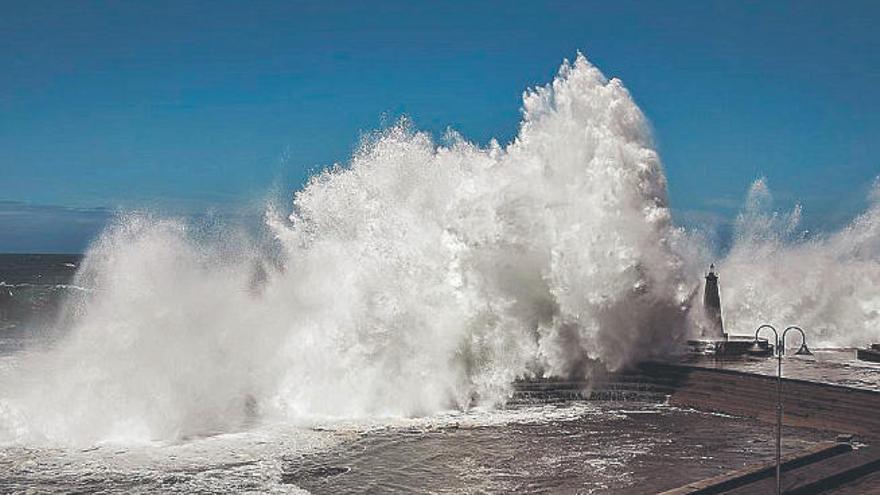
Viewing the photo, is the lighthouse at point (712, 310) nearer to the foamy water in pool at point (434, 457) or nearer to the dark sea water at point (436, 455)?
the dark sea water at point (436, 455)

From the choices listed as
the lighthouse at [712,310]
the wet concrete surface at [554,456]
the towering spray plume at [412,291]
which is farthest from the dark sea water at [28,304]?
the lighthouse at [712,310]

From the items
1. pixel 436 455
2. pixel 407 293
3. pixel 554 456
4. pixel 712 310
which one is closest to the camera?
pixel 554 456

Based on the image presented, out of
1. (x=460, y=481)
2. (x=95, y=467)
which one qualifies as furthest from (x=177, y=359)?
(x=460, y=481)

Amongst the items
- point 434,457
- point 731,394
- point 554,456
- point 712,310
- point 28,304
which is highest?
point 712,310

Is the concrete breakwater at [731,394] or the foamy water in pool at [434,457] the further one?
the concrete breakwater at [731,394]

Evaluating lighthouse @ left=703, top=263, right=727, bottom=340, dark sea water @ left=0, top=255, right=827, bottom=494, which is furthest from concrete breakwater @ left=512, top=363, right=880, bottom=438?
lighthouse @ left=703, top=263, right=727, bottom=340

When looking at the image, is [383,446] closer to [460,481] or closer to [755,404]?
[460,481]

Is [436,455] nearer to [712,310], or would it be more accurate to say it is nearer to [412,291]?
[412,291]

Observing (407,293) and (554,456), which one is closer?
(554,456)

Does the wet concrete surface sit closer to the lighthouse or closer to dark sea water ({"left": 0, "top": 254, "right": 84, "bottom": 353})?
the lighthouse

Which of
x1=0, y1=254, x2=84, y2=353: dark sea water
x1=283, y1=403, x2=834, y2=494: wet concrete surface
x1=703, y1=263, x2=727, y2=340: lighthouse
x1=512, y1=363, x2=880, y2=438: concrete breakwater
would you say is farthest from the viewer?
x1=0, y1=254, x2=84, y2=353: dark sea water

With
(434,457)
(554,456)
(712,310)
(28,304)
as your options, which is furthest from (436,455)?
(28,304)

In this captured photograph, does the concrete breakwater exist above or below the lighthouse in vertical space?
below

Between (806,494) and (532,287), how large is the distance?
10483 mm
